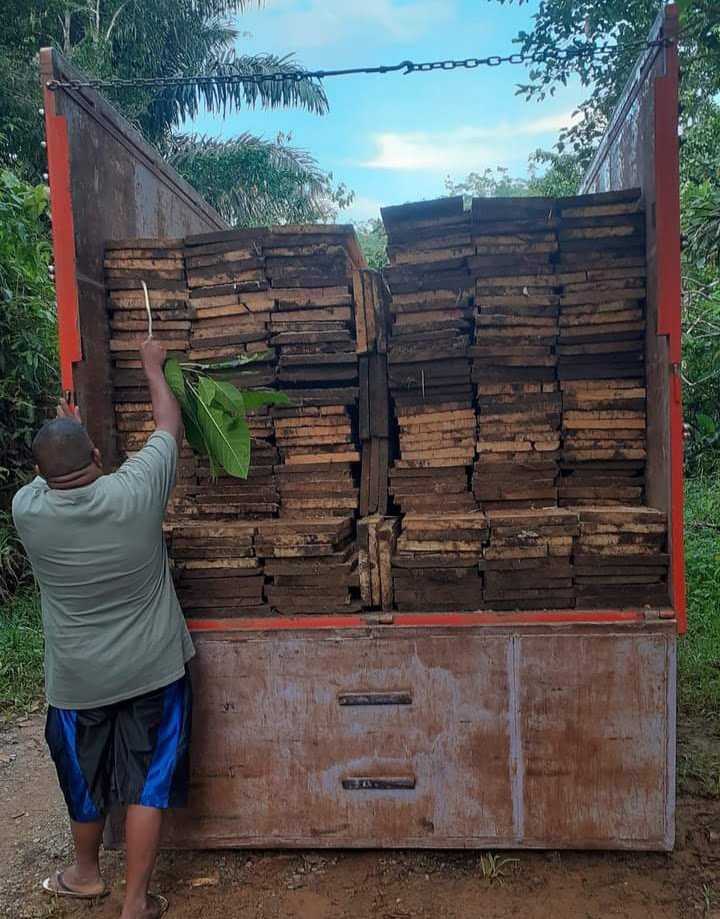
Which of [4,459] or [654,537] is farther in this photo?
[4,459]

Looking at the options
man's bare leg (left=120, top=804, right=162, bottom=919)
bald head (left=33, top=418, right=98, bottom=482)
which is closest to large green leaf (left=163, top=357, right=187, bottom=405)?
bald head (left=33, top=418, right=98, bottom=482)

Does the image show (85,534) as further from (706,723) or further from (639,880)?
(706,723)

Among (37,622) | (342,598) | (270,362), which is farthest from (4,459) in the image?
(342,598)

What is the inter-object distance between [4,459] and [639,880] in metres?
5.60

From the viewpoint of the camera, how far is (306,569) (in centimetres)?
304

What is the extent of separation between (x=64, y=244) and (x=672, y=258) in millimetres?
2312

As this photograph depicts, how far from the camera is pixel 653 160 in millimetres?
2916

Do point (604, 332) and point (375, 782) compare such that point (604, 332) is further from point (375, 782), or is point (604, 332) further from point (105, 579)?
point (105, 579)

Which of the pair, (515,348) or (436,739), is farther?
(515,348)

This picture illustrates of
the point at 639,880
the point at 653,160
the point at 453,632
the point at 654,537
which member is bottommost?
the point at 639,880

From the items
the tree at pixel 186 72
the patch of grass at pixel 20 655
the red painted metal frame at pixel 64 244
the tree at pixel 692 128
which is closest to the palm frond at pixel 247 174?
the tree at pixel 186 72

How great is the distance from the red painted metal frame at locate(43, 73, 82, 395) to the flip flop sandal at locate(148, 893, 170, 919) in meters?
1.93

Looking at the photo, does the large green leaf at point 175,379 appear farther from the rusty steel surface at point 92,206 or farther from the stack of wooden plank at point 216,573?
the stack of wooden plank at point 216,573

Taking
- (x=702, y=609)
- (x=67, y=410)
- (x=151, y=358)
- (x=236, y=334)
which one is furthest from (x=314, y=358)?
(x=702, y=609)
